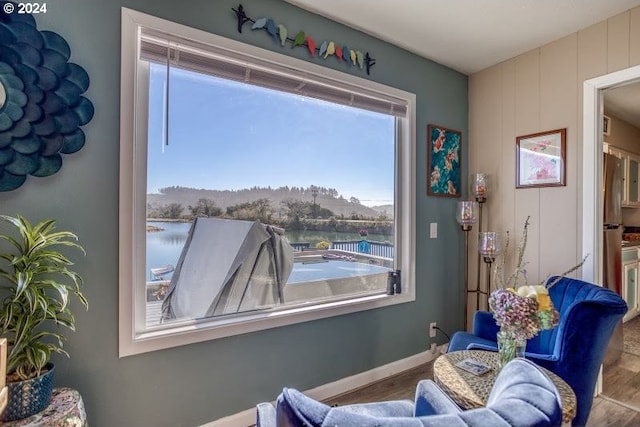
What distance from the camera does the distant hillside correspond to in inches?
68.7

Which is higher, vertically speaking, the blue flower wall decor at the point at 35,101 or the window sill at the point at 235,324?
the blue flower wall decor at the point at 35,101

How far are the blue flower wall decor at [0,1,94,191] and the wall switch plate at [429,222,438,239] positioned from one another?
2.44m

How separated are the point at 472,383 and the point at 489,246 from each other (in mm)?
1499

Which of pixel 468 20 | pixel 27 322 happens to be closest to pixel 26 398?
pixel 27 322

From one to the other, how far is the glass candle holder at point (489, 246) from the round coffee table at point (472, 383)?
1126mm

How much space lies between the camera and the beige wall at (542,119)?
2.19 metres

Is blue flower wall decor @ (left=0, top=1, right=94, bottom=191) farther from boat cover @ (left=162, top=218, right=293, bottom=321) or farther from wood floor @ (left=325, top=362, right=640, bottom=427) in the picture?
wood floor @ (left=325, top=362, right=640, bottom=427)

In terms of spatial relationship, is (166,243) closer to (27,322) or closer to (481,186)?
(27,322)

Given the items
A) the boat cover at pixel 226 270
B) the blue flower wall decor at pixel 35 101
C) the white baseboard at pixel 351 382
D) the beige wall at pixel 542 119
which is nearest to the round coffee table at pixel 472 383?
the white baseboard at pixel 351 382

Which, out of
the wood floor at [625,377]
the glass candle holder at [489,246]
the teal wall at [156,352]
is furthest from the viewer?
the glass candle holder at [489,246]

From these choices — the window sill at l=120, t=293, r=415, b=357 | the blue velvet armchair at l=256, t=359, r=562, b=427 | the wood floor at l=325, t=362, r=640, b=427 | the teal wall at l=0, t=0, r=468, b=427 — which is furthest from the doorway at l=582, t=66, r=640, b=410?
the blue velvet armchair at l=256, t=359, r=562, b=427

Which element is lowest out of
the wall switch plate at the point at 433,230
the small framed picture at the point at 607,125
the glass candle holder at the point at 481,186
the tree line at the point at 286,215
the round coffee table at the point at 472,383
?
the round coffee table at the point at 472,383

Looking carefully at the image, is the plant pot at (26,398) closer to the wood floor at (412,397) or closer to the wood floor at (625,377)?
the wood floor at (412,397)

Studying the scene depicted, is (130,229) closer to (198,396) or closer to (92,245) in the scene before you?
(92,245)
